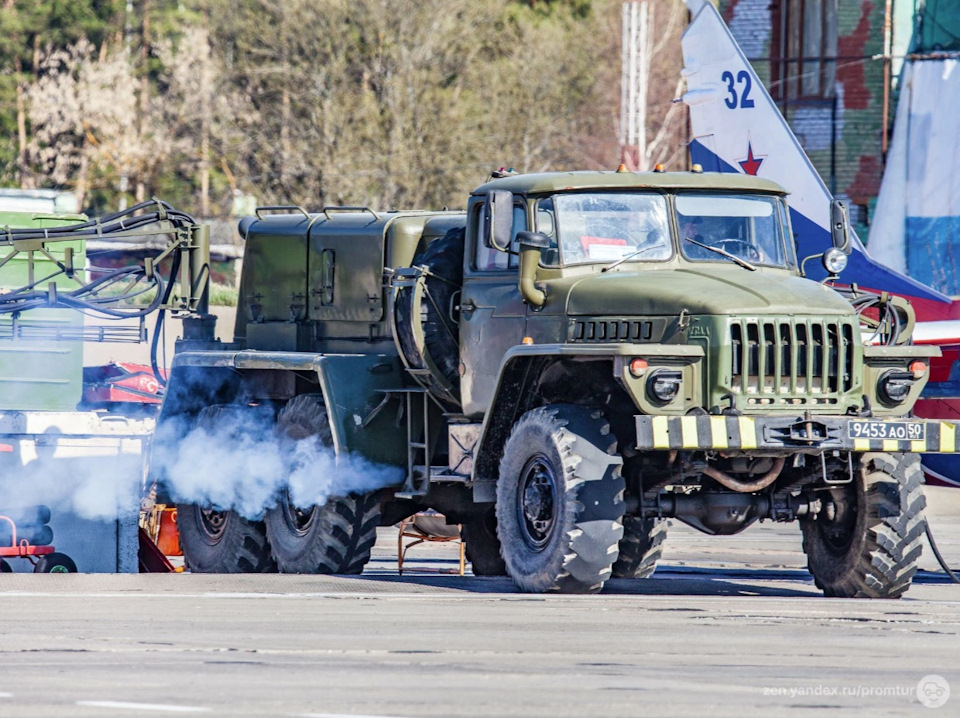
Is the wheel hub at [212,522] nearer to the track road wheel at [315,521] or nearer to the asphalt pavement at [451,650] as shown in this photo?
the track road wheel at [315,521]

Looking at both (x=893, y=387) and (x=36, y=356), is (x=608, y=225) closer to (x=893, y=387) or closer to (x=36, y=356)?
(x=893, y=387)

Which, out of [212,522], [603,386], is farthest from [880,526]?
[212,522]

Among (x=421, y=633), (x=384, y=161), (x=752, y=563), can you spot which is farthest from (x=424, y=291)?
(x=384, y=161)

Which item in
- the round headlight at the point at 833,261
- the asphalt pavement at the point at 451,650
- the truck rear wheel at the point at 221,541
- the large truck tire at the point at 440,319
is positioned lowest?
the truck rear wheel at the point at 221,541

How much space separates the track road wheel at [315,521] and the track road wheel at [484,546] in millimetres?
1185

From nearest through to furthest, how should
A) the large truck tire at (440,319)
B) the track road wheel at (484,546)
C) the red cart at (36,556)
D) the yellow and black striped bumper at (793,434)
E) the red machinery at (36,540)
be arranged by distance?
the yellow and black striped bumper at (793,434), the large truck tire at (440,319), the track road wheel at (484,546), the red cart at (36,556), the red machinery at (36,540)

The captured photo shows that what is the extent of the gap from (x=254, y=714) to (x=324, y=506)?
738 centimetres

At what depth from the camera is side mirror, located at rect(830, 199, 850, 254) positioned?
43.4ft

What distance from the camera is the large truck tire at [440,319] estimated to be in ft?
44.3

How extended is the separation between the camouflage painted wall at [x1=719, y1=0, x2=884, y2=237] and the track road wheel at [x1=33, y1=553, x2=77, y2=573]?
22.7 m

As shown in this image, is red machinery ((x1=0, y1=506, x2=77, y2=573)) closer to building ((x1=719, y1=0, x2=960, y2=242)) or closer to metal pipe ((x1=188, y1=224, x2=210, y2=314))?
metal pipe ((x1=188, y1=224, x2=210, y2=314))

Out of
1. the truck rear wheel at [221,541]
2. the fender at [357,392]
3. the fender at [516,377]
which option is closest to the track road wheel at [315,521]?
the fender at [357,392]

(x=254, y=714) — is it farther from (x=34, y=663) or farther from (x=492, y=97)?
(x=492, y=97)

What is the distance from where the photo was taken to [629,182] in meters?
12.6
